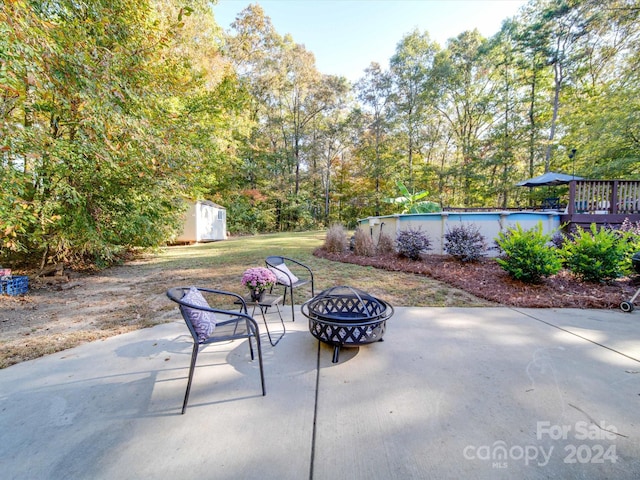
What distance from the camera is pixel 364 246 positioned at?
7906 millimetres

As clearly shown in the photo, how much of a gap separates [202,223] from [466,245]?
44.7ft

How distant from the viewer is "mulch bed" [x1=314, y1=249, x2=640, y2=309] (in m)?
3.98

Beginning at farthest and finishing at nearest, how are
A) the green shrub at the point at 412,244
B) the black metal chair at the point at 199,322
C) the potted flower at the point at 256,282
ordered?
the green shrub at the point at 412,244, the potted flower at the point at 256,282, the black metal chair at the point at 199,322

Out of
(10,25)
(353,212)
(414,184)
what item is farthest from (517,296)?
(353,212)

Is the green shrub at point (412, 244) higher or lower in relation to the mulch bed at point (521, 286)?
higher

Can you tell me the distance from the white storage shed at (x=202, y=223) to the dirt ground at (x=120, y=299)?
8171 millimetres

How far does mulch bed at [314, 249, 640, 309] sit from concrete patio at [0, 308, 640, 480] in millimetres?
1223

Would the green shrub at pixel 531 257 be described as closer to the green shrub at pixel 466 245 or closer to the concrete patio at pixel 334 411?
the green shrub at pixel 466 245

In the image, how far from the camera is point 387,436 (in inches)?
61.9

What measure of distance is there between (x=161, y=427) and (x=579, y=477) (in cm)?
233

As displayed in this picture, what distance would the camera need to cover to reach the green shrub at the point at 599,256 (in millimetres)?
4582

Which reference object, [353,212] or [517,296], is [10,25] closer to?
[517,296]

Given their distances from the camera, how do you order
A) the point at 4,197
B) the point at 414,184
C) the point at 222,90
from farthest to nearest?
1. the point at 414,184
2. the point at 222,90
3. the point at 4,197

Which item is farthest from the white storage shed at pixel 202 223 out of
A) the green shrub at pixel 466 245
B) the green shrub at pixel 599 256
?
the green shrub at pixel 599 256
